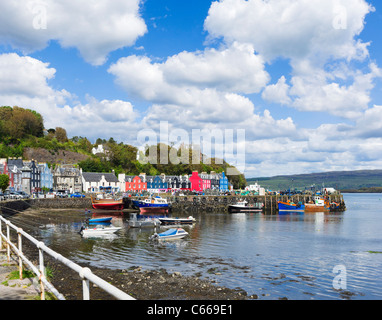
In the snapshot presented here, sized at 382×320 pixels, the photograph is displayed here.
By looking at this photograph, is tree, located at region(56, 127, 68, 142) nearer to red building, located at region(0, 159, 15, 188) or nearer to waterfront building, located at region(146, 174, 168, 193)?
waterfront building, located at region(146, 174, 168, 193)

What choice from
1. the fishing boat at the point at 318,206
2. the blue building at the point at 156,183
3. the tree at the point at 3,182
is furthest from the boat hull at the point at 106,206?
the fishing boat at the point at 318,206

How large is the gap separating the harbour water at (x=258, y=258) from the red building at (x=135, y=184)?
275 ft

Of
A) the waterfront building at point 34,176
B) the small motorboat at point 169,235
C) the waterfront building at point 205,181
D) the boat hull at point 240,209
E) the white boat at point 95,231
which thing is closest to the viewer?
the small motorboat at point 169,235

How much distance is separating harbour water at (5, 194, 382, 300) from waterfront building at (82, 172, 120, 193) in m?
74.9

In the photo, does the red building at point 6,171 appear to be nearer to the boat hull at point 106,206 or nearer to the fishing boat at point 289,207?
the boat hull at point 106,206

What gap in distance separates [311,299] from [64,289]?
44.3 ft

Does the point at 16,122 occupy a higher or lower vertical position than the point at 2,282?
higher

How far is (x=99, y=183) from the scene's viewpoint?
12312cm

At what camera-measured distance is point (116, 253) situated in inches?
1192

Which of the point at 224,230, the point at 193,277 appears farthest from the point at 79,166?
the point at 193,277

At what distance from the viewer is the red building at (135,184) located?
429 feet

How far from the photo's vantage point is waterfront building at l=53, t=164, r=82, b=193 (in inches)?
4688
